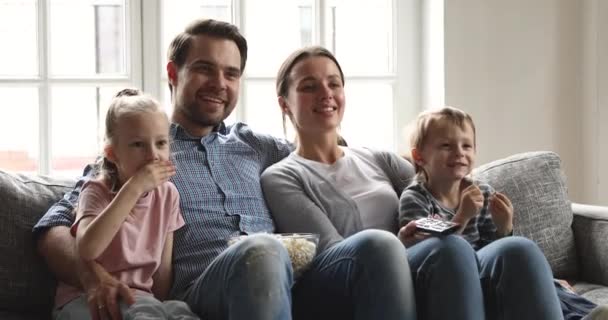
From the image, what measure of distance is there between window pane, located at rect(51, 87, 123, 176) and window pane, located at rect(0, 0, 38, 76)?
5.5 inches

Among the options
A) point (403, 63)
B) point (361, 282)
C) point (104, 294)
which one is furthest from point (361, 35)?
point (104, 294)

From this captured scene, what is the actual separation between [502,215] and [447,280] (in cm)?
43

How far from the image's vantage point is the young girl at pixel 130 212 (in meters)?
1.91

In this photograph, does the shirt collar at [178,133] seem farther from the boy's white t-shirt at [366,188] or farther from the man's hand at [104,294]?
the man's hand at [104,294]

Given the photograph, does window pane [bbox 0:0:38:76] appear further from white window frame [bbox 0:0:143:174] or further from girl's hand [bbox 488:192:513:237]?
girl's hand [bbox 488:192:513:237]

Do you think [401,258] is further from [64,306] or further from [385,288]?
[64,306]

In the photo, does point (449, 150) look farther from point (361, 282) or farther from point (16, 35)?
point (16, 35)

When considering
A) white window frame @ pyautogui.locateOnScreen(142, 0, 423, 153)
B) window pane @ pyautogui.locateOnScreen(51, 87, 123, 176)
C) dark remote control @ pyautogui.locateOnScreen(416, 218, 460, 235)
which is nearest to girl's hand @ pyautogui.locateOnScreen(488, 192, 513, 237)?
dark remote control @ pyautogui.locateOnScreen(416, 218, 460, 235)

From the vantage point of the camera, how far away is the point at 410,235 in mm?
2092

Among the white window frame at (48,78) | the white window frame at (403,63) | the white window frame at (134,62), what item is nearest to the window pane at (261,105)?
the white window frame at (134,62)

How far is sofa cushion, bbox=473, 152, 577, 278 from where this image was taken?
8.32 ft

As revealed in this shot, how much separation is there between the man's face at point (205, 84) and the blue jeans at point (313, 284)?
0.51 metres

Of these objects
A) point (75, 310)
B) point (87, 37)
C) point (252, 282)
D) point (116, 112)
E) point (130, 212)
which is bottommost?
point (75, 310)

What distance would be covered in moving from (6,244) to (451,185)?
114 centimetres
